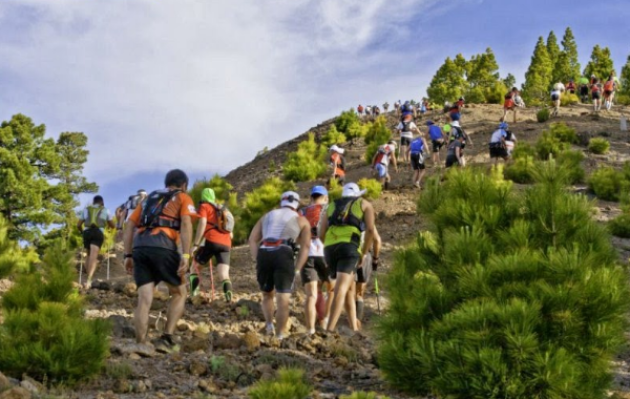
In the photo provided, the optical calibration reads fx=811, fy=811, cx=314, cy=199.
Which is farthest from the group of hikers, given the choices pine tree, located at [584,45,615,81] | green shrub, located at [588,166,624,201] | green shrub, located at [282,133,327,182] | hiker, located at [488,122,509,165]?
pine tree, located at [584,45,615,81]

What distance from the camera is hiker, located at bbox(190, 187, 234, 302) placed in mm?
9461

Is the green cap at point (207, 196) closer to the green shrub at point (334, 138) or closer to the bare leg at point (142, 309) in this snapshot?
the bare leg at point (142, 309)

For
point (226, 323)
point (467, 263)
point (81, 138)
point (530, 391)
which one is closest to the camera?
point (530, 391)

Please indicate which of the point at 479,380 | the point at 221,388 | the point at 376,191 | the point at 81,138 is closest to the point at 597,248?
the point at 479,380

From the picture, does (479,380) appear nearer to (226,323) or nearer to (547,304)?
Answer: (547,304)

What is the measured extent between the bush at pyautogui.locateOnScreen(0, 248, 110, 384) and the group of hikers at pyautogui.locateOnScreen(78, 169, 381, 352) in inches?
42.1

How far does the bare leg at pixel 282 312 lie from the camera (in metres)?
7.31

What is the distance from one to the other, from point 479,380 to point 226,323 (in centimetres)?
454

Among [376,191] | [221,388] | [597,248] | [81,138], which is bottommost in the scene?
[221,388]

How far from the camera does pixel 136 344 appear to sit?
21.2 ft

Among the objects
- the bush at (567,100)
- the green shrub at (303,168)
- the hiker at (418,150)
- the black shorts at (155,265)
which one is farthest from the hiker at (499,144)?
the bush at (567,100)

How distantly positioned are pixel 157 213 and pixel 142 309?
78cm

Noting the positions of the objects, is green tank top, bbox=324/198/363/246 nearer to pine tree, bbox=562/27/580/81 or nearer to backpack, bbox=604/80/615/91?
backpack, bbox=604/80/615/91

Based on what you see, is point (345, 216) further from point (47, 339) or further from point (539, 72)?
point (539, 72)
